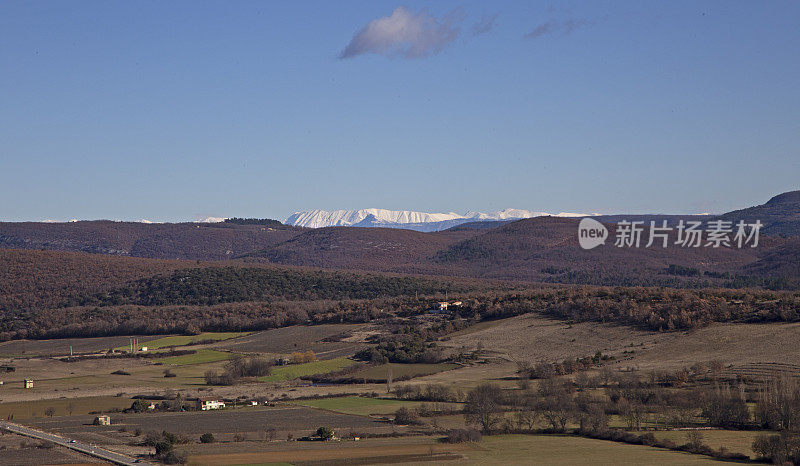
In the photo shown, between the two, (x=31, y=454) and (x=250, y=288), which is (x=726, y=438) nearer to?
(x=31, y=454)

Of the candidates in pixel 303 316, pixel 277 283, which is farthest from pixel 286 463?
pixel 277 283

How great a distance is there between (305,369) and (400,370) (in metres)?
9.80

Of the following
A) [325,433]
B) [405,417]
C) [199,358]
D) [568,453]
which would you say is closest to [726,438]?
[568,453]

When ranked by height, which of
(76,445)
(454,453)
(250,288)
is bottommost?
(454,453)

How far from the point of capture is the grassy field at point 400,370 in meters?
84.2

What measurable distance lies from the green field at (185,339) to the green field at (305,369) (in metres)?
25.1

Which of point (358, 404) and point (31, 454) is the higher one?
point (31, 454)

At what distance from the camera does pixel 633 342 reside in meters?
87.5

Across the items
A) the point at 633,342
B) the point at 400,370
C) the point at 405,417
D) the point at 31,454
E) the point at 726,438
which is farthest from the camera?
the point at 633,342

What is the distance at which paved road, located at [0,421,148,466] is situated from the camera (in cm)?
4706

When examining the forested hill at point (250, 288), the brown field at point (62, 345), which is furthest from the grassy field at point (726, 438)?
the forested hill at point (250, 288)

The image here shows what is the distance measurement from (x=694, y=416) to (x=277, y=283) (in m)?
116

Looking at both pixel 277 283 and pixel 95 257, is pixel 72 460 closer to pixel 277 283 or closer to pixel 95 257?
pixel 277 283

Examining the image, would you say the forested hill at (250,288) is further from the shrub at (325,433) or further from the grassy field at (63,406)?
the shrub at (325,433)
